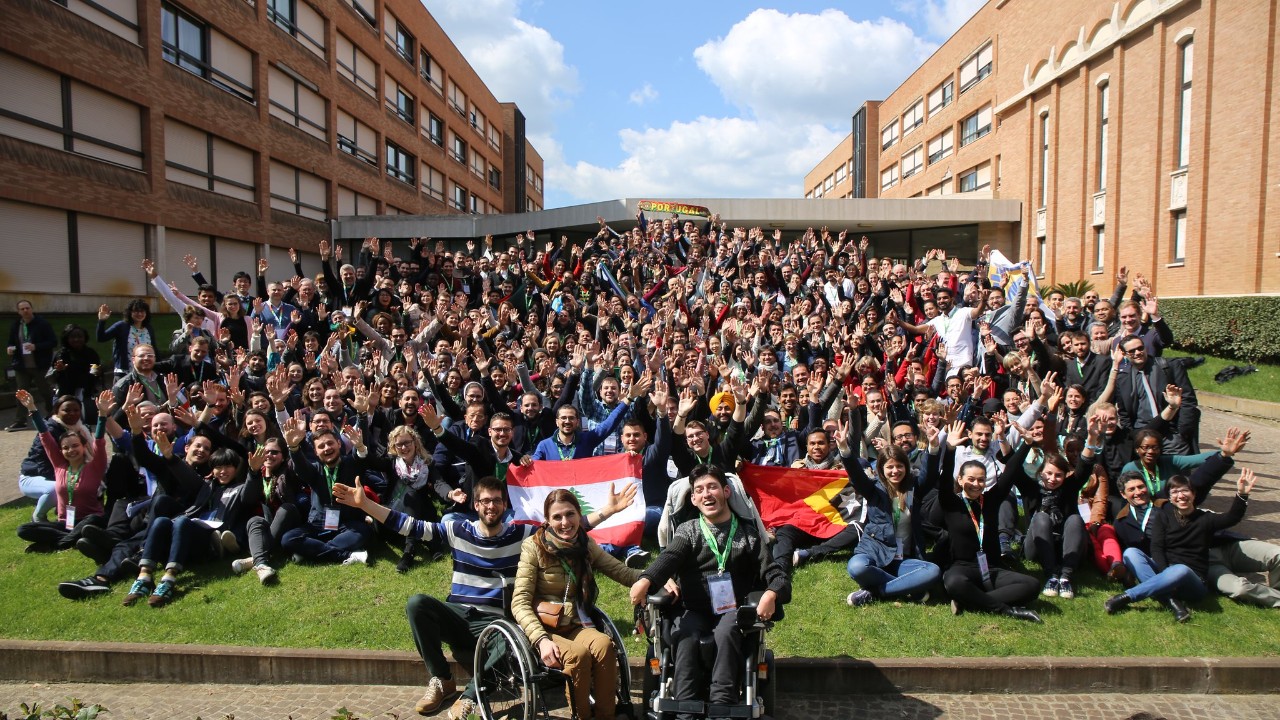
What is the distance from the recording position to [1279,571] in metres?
5.76

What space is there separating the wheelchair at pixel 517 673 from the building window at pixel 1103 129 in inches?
1160

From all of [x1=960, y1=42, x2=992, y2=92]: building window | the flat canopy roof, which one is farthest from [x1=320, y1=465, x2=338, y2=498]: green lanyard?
[x1=960, y1=42, x2=992, y2=92]: building window

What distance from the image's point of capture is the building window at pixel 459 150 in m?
46.4

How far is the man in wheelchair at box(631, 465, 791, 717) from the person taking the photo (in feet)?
14.0

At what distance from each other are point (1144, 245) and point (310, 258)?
32.3 meters

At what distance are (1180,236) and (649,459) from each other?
963 inches

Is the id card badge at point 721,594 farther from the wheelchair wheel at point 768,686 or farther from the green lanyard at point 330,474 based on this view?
the green lanyard at point 330,474

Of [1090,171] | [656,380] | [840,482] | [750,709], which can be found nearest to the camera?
[750,709]

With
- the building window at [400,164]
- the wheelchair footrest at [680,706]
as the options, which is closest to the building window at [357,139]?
the building window at [400,164]

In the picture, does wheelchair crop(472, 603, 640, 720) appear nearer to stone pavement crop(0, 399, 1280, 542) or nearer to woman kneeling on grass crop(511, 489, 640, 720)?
woman kneeling on grass crop(511, 489, 640, 720)

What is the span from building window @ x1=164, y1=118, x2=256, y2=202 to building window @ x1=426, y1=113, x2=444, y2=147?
673 inches

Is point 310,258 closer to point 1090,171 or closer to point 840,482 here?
point 840,482

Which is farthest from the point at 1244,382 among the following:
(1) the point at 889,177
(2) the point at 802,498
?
(1) the point at 889,177

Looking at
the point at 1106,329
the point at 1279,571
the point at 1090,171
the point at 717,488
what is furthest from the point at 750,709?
the point at 1090,171
